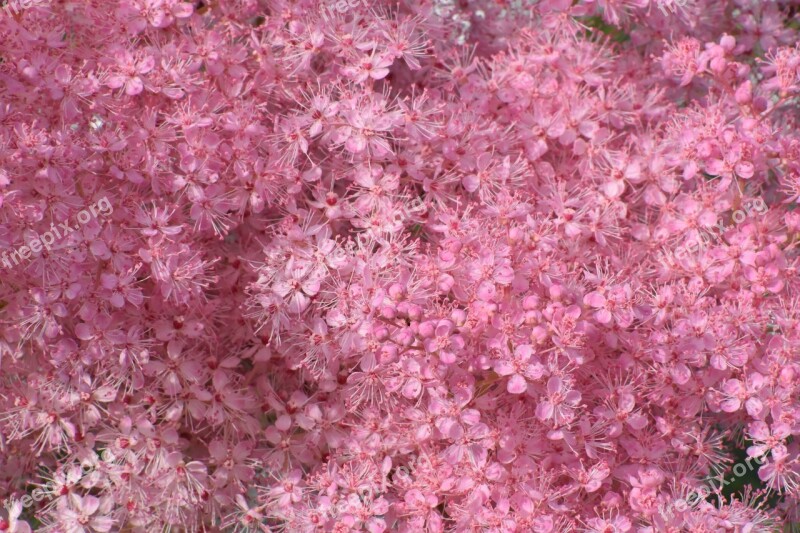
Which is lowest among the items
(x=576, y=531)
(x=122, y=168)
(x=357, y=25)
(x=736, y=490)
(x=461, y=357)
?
(x=736, y=490)

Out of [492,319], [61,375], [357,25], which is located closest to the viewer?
[492,319]

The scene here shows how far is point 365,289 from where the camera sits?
1.83m

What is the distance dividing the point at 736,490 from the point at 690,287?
0.52m

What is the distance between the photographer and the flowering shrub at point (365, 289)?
1772 mm

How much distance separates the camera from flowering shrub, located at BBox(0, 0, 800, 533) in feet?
5.82

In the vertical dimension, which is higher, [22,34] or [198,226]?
[22,34]

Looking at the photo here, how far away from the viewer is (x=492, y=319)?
1.75 meters

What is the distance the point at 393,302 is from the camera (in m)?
1.77

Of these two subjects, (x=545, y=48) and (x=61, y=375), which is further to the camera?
(x=545, y=48)

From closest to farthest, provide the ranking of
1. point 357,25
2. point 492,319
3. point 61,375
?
point 492,319, point 61,375, point 357,25

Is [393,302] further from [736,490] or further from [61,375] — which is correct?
[736,490]

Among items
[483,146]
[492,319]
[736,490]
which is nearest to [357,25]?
[483,146]

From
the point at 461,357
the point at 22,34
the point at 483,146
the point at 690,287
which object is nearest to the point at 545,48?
the point at 483,146

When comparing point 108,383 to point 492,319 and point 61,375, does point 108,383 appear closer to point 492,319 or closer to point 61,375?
point 61,375
